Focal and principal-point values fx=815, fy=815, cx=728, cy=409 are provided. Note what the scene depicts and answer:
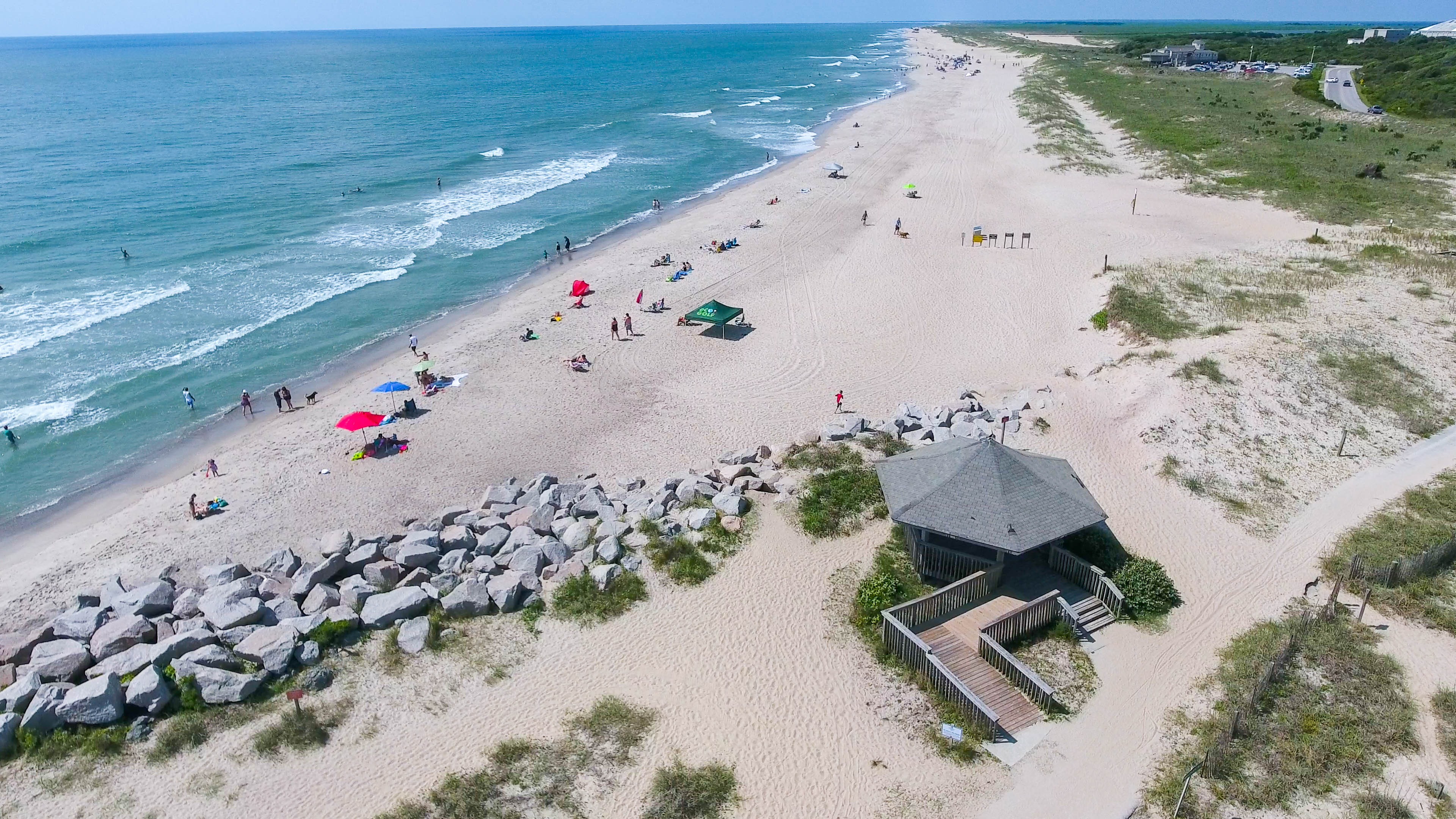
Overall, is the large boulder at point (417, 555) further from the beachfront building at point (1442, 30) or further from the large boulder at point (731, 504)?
the beachfront building at point (1442, 30)

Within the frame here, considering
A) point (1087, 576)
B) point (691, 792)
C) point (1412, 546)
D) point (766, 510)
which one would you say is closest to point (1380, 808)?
point (1087, 576)

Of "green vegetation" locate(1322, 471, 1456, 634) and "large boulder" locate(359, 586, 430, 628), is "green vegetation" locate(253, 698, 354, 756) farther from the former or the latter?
"green vegetation" locate(1322, 471, 1456, 634)

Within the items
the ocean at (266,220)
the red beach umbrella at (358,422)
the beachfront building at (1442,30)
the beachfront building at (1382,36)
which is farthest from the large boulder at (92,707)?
the beachfront building at (1382,36)

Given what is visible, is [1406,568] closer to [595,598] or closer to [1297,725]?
[1297,725]

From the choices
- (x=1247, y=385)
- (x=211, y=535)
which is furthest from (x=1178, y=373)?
(x=211, y=535)

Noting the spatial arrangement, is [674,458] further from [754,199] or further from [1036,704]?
[754,199]
